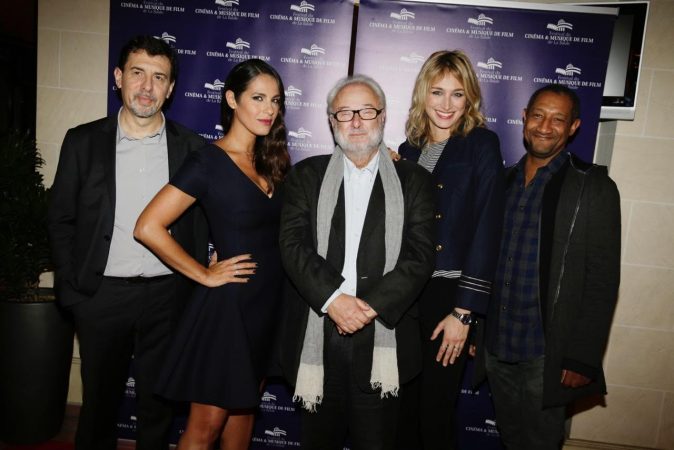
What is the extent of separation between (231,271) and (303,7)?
1.90 metres

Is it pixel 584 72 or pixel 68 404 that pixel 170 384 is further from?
pixel 584 72

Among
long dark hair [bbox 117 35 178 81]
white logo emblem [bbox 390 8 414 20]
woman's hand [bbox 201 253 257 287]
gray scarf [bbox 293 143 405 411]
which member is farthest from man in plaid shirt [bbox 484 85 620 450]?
long dark hair [bbox 117 35 178 81]

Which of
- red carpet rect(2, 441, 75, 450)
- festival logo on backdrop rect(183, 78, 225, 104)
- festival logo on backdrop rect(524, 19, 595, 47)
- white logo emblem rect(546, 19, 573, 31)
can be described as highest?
white logo emblem rect(546, 19, 573, 31)

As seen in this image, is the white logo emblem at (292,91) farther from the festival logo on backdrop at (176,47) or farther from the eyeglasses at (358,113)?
the eyeglasses at (358,113)

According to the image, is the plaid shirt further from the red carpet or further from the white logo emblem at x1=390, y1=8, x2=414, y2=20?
the red carpet

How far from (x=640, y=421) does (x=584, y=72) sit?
8.04 feet

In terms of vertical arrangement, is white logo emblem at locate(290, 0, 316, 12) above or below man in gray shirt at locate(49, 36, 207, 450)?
above

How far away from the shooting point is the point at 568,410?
3.15m

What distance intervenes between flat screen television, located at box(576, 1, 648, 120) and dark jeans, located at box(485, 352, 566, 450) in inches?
71.5

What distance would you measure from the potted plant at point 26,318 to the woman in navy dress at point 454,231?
224 centimetres

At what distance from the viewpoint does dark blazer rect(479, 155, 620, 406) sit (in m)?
2.10

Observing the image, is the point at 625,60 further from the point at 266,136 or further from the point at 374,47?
the point at 266,136

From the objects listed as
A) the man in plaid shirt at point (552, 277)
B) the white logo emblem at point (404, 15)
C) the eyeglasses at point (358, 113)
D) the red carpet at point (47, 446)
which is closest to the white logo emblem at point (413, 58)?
the white logo emblem at point (404, 15)

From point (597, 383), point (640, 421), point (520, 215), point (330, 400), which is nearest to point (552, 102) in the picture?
point (520, 215)
